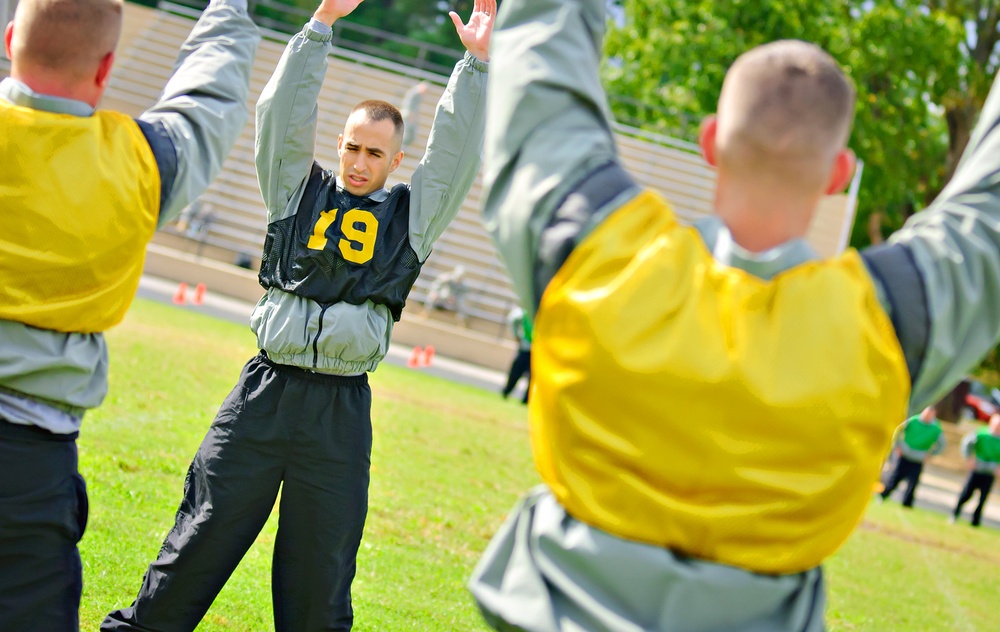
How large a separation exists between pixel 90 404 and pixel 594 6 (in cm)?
170

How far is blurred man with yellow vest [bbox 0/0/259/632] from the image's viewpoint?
8.55 ft

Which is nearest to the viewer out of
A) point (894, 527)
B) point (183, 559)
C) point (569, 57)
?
point (569, 57)

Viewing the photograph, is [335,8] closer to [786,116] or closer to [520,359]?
[786,116]

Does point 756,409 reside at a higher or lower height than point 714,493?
higher

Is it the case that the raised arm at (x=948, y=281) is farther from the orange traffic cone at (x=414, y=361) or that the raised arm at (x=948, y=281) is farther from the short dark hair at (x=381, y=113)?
the orange traffic cone at (x=414, y=361)

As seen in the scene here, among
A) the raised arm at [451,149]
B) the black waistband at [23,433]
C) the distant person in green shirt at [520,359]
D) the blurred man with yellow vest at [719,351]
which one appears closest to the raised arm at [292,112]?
the raised arm at [451,149]

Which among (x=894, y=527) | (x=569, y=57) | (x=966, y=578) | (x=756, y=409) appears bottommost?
(x=894, y=527)

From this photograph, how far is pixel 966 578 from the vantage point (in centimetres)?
1122

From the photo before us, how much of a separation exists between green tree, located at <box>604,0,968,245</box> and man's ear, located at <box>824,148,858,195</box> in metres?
25.9

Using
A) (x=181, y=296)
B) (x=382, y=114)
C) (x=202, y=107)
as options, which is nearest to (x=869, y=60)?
(x=181, y=296)

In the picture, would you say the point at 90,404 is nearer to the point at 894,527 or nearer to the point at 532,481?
the point at 532,481

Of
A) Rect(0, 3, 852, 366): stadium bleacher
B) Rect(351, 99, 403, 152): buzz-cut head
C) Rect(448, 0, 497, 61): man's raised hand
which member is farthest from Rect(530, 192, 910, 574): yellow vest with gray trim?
Rect(0, 3, 852, 366): stadium bleacher

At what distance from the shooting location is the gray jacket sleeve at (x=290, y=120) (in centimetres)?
394

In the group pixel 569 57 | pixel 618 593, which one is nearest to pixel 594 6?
pixel 569 57
